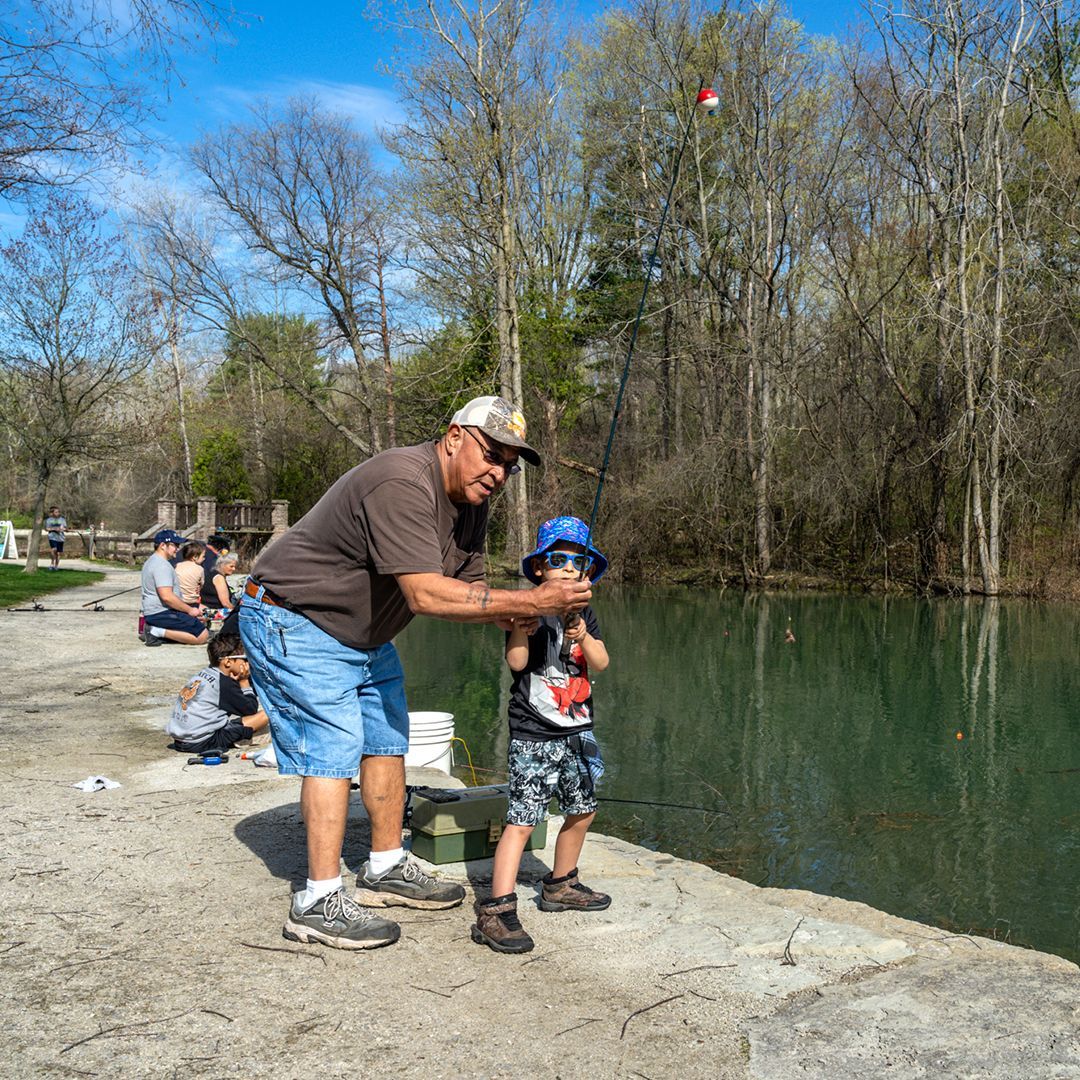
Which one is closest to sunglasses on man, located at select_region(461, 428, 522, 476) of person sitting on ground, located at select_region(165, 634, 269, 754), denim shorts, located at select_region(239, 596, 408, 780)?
denim shorts, located at select_region(239, 596, 408, 780)

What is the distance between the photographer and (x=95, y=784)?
5727 millimetres

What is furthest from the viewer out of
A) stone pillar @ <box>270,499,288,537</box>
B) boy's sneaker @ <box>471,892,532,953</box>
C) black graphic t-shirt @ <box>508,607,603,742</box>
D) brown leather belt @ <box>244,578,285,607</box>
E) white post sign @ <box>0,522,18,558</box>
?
stone pillar @ <box>270,499,288,537</box>

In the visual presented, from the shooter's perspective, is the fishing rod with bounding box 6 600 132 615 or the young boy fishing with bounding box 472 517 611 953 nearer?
the young boy fishing with bounding box 472 517 611 953

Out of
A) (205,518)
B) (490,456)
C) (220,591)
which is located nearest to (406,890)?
(490,456)

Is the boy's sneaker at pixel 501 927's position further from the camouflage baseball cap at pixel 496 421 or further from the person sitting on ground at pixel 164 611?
the person sitting on ground at pixel 164 611

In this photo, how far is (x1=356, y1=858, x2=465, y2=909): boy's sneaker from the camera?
4.07 m

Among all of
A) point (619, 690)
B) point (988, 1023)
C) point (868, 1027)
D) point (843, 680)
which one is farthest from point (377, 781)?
point (843, 680)

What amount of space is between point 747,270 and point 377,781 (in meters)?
28.6

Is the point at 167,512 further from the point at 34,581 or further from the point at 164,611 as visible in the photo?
the point at 164,611

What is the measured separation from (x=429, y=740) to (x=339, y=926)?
2937 mm

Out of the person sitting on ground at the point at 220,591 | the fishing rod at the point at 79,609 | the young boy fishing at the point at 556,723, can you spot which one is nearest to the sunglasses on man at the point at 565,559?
the young boy fishing at the point at 556,723

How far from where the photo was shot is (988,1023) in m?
3.13

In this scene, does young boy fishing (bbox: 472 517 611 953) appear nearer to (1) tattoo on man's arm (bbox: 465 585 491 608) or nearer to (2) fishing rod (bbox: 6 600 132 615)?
(1) tattoo on man's arm (bbox: 465 585 491 608)

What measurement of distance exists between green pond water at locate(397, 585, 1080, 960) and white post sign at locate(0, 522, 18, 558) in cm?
1612
